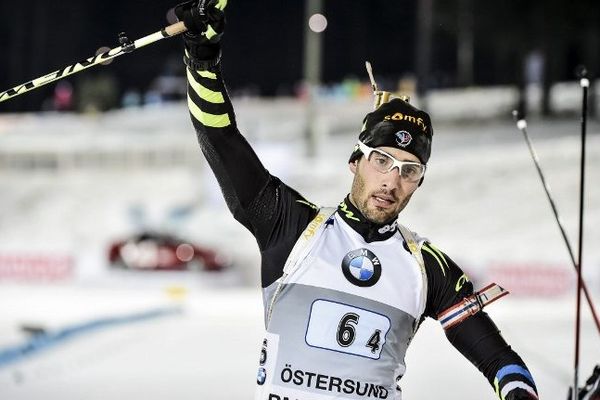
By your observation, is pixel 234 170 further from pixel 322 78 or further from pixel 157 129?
pixel 322 78

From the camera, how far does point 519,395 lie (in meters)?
3.50

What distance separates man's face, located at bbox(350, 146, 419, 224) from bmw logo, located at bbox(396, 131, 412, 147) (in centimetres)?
3

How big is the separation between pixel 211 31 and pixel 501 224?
22.2 metres

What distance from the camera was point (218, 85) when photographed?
11.4 ft

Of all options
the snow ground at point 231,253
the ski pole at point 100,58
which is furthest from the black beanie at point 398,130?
the snow ground at point 231,253

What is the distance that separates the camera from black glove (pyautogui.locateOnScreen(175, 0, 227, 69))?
3.41 metres

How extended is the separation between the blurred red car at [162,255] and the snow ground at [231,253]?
0.89 feet

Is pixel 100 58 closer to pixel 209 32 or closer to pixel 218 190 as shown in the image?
pixel 209 32

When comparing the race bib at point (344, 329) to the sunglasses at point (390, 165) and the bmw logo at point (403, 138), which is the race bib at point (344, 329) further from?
the bmw logo at point (403, 138)

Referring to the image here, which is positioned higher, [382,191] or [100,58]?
[100,58]

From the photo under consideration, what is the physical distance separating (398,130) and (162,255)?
14887 mm

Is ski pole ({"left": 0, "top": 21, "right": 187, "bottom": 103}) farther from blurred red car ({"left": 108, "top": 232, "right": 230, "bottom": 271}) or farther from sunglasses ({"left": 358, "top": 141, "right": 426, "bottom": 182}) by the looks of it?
blurred red car ({"left": 108, "top": 232, "right": 230, "bottom": 271})

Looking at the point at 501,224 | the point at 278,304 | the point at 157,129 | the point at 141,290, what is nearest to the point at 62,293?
the point at 141,290

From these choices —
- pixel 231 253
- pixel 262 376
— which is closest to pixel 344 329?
pixel 262 376
